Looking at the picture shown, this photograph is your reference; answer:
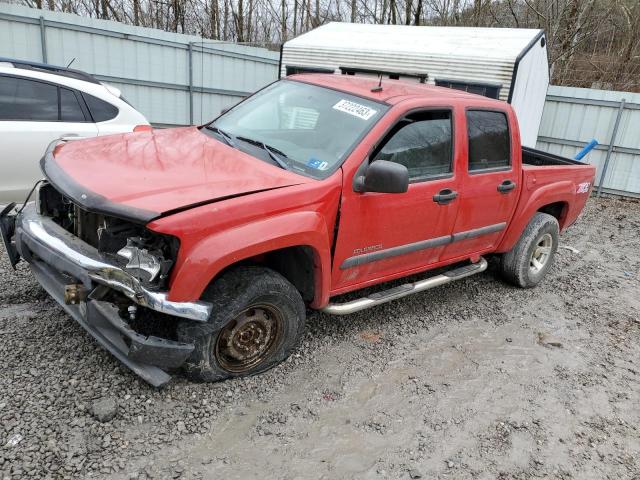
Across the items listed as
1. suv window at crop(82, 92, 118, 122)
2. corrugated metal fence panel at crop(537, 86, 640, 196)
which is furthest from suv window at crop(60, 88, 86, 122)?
corrugated metal fence panel at crop(537, 86, 640, 196)

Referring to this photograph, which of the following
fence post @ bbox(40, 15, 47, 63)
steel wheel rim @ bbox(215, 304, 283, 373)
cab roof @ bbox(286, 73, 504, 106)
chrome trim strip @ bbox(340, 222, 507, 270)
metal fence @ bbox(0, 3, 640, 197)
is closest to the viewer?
steel wheel rim @ bbox(215, 304, 283, 373)

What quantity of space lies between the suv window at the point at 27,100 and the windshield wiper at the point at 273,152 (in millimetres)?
2607

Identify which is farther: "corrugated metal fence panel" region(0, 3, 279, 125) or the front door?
"corrugated metal fence panel" region(0, 3, 279, 125)

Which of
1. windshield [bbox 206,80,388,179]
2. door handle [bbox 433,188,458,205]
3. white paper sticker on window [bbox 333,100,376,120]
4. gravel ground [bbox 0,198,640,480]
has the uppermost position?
white paper sticker on window [bbox 333,100,376,120]

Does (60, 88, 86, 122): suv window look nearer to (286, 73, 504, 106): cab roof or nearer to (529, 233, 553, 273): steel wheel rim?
(286, 73, 504, 106): cab roof

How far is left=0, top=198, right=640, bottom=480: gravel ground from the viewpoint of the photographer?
2738 mm

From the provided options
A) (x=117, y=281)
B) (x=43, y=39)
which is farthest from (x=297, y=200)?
(x=43, y=39)

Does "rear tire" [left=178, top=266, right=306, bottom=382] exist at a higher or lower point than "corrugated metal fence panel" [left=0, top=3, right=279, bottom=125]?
lower

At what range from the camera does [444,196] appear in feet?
13.3

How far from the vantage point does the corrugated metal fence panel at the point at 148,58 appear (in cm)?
972

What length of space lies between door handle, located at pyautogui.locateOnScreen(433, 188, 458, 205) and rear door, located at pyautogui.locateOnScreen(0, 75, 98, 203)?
11.7ft

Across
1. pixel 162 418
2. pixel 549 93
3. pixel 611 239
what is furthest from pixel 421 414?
pixel 549 93

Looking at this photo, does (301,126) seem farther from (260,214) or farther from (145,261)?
(145,261)

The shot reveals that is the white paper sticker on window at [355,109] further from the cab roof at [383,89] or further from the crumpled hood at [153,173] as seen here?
the crumpled hood at [153,173]
